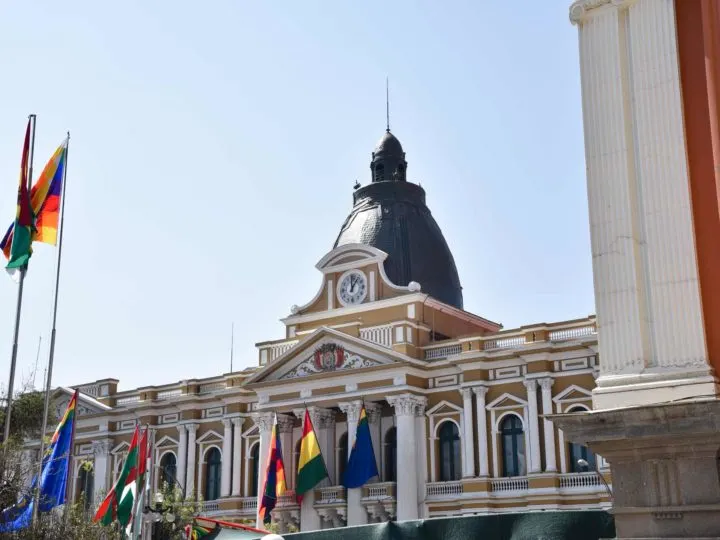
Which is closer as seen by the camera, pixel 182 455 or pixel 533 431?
pixel 533 431

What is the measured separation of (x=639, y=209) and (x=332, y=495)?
89.0 feet

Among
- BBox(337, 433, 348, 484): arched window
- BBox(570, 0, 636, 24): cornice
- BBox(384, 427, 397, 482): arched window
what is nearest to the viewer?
BBox(570, 0, 636, 24): cornice

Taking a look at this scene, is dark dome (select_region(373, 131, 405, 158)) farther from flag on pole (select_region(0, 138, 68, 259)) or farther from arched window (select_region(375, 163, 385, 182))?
flag on pole (select_region(0, 138, 68, 259))

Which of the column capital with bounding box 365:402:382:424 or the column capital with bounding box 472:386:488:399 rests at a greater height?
the column capital with bounding box 472:386:488:399

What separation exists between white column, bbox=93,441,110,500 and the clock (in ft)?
44.2

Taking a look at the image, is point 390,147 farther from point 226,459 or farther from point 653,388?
point 653,388

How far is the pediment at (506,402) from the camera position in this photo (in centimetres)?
3334

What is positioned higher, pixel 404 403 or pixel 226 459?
pixel 404 403

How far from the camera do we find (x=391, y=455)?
35.7 metres

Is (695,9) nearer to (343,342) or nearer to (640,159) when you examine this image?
(640,159)

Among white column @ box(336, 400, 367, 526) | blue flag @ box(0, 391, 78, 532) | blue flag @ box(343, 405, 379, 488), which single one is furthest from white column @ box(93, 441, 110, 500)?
blue flag @ box(0, 391, 78, 532)

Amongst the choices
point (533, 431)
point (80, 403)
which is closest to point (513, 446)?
point (533, 431)

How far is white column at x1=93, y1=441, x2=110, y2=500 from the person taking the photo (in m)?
42.9

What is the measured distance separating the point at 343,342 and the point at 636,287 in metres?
26.9
